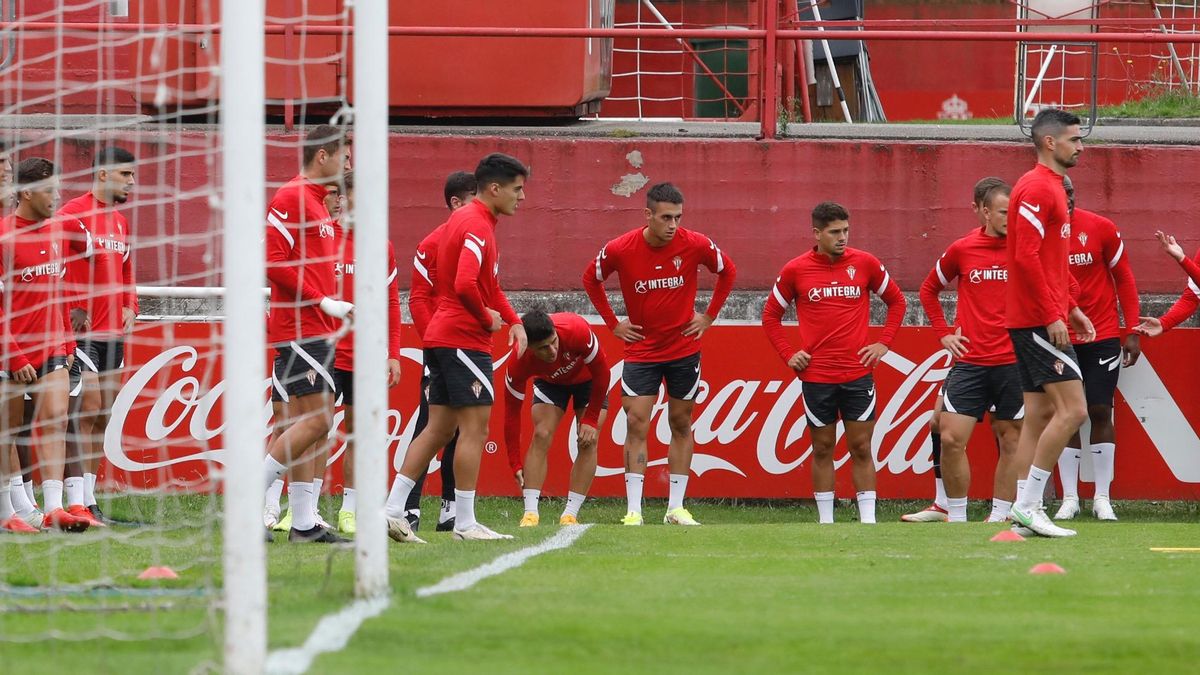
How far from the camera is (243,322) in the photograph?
449 centimetres

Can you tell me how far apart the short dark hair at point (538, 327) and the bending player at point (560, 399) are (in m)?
0.11

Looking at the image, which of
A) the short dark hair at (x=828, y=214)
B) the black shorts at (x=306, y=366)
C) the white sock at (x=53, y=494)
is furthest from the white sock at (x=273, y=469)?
the short dark hair at (x=828, y=214)

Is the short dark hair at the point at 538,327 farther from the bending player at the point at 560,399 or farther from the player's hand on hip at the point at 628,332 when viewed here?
the player's hand on hip at the point at 628,332

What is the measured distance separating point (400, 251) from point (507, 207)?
4877 mm

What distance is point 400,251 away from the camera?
1357 centimetres

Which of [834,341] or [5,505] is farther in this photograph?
[834,341]

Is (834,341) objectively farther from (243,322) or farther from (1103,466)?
(243,322)

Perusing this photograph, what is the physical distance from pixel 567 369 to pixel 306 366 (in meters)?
2.38

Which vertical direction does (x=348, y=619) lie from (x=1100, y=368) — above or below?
below

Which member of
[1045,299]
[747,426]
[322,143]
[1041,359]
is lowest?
[747,426]

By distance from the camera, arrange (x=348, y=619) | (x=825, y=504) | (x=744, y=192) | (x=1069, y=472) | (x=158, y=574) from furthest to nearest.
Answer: (x=744, y=192)
(x=1069, y=472)
(x=825, y=504)
(x=158, y=574)
(x=348, y=619)

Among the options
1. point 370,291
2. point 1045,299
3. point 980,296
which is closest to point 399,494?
point 370,291

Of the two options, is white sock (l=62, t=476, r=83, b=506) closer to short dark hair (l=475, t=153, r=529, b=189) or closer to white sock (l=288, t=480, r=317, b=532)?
white sock (l=288, t=480, r=317, b=532)

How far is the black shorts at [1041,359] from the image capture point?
8648 millimetres
